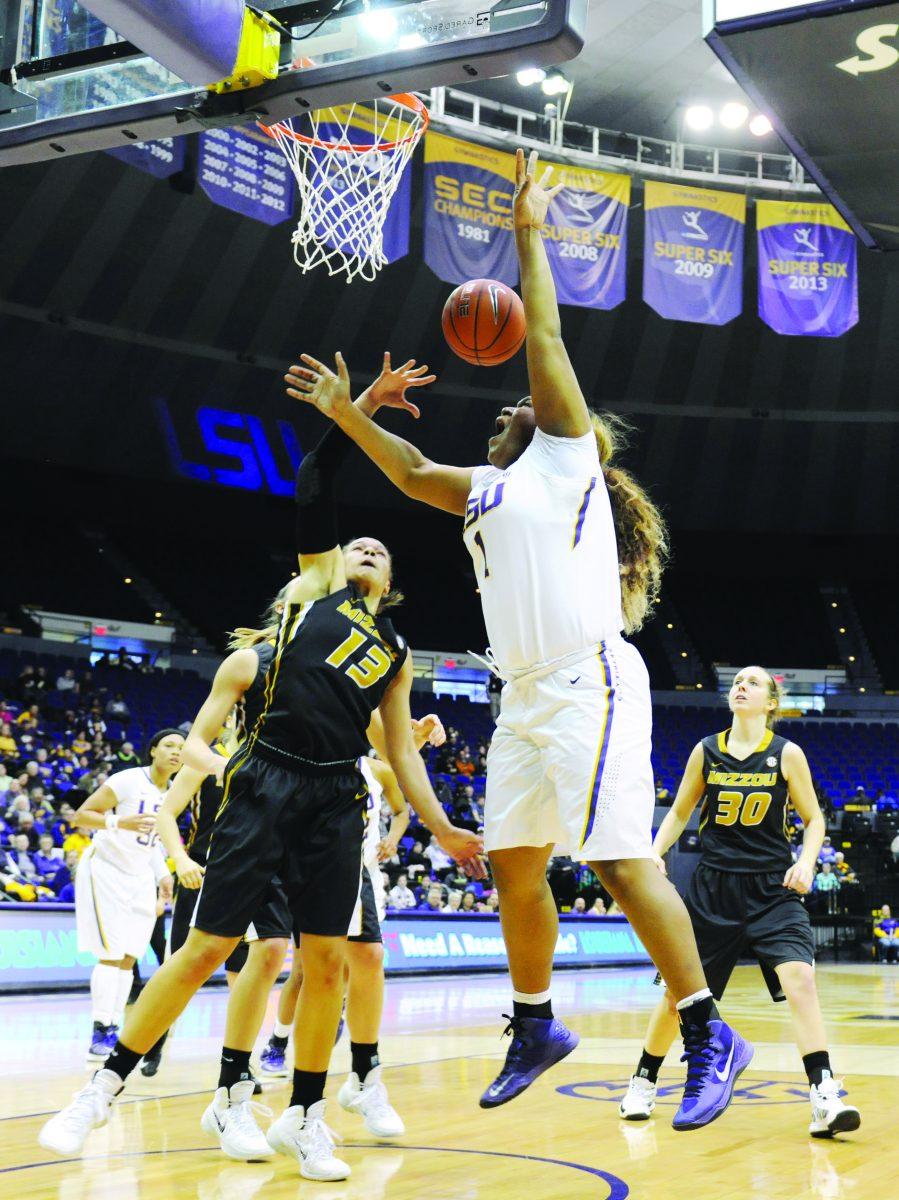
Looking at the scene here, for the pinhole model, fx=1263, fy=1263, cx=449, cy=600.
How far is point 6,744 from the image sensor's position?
1702 cm

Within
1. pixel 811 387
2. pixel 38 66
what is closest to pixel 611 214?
pixel 811 387

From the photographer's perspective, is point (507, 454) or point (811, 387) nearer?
point (507, 454)

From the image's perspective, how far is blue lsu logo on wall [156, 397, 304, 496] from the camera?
950 inches

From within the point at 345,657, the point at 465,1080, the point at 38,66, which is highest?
the point at 38,66

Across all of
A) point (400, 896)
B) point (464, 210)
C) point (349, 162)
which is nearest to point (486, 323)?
point (349, 162)

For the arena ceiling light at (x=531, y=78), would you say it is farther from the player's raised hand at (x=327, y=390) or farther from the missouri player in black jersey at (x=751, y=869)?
→ the player's raised hand at (x=327, y=390)

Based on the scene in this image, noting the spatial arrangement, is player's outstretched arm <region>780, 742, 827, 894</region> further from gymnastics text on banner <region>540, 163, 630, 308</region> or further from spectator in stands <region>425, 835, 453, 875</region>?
spectator in stands <region>425, 835, 453, 875</region>

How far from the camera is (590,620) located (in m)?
3.72

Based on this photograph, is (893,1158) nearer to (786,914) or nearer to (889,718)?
(786,914)

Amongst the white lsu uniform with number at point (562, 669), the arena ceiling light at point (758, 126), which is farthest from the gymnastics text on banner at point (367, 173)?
the white lsu uniform with number at point (562, 669)

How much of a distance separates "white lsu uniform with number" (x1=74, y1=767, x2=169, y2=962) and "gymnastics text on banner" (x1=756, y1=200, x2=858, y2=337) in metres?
13.1

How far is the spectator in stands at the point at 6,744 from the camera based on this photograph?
17.0m

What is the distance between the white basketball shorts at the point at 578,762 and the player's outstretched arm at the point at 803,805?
6.09ft

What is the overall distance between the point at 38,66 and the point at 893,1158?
5.62m
